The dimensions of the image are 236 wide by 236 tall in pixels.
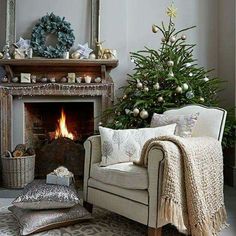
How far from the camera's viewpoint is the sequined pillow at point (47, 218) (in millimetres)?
2109

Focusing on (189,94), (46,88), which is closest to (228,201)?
(189,94)

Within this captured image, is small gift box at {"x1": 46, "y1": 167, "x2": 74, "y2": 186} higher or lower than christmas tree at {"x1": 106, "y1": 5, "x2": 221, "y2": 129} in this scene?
lower

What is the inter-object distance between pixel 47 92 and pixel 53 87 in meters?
0.09

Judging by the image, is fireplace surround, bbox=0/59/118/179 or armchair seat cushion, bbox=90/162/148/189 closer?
armchair seat cushion, bbox=90/162/148/189

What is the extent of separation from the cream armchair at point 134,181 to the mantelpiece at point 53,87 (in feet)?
3.67

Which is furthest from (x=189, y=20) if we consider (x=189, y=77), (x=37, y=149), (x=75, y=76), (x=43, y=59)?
(x=37, y=149)

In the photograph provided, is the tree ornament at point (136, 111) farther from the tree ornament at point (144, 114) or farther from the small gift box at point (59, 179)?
the small gift box at point (59, 179)

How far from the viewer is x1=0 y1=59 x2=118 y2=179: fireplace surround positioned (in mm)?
3568

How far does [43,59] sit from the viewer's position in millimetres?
3477

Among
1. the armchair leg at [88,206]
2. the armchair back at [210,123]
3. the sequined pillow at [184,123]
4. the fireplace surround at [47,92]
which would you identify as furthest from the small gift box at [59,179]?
the fireplace surround at [47,92]

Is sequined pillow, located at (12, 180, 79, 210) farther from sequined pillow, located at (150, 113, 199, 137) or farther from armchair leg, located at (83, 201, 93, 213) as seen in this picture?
sequined pillow, located at (150, 113, 199, 137)

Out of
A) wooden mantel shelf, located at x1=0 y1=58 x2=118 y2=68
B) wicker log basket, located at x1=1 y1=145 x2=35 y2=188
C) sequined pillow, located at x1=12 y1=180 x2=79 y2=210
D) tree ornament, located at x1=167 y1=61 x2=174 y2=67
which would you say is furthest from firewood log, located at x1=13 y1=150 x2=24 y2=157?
tree ornament, located at x1=167 y1=61 x2=174 y2=67

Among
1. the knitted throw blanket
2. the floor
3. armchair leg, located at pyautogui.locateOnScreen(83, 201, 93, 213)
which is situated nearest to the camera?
the knitted throw blanket

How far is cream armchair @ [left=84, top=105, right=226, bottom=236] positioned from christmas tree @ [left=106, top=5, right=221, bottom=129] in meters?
0.43
